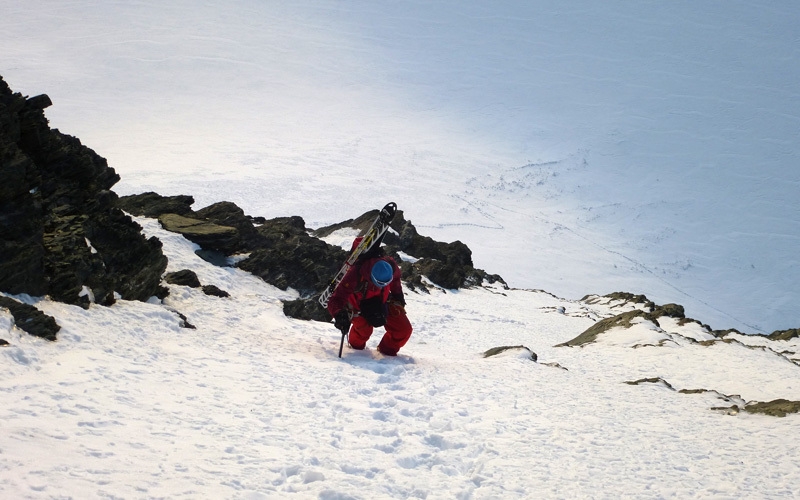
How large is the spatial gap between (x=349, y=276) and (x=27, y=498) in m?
6.34

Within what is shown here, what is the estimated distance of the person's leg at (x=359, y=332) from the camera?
10.5 metres

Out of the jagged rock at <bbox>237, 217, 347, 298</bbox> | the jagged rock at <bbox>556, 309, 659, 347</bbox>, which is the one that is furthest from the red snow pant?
the jagged rock at <bbox>556, 309, 659, 347</bbox>

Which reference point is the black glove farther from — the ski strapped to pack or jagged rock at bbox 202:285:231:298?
jagged rock at bbox 202:285:231:298

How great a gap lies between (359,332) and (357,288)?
0.71m

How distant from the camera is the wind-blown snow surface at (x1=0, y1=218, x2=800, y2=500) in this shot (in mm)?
5242

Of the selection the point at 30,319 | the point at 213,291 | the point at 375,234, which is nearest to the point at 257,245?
the point at 213,291

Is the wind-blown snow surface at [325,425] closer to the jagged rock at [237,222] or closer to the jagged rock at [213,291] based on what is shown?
the jagged rock at [213,291]

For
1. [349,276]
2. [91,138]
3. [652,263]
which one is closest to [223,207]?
[349,276]

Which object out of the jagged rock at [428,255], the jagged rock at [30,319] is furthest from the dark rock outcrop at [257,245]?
the jagged rock at [428,255]

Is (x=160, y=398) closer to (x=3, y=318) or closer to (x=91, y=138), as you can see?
(x=3, y=318)

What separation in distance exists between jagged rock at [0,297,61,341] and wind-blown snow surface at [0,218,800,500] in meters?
0.18

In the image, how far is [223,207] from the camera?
71.1ft

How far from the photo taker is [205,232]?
17781 millimetres

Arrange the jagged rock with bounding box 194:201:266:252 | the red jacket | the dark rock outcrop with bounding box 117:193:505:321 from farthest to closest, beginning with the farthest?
the jagged rock with bounding box 194:201:266:252
the dark rock outcrop with bounding box 117:193:505:321
the red jacket
